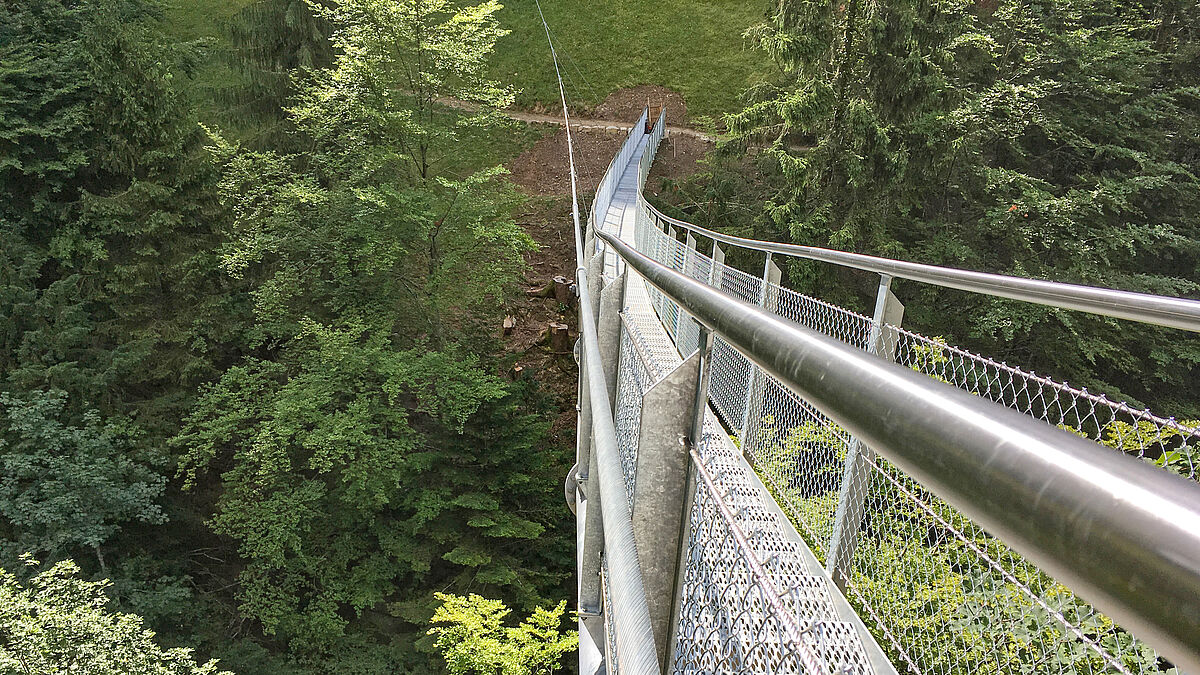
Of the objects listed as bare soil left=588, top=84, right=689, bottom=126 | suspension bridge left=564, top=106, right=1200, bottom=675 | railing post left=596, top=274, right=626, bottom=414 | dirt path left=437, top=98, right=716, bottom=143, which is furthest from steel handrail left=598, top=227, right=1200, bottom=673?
bare soil left=588, top=84, right=689, bottom=126

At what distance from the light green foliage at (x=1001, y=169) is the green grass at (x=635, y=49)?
1337cm

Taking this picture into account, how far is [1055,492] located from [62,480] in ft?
52.9

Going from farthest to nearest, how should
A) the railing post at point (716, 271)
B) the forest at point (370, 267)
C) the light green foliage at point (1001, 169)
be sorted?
the light green foliage at point (1001, 169)
the forest at point (370, 267)
the railing post at point (716, 271)

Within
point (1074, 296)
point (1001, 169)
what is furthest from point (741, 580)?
point (1001, 169)

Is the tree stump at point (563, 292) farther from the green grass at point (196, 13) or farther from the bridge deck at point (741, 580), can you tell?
the green grass at point (196, 13)

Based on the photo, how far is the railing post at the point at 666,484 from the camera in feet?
3.72

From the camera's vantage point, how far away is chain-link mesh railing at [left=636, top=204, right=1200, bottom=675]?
1.86m

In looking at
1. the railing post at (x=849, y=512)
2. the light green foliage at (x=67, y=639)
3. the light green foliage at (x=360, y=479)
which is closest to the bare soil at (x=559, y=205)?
the light green foliage at (x=360, y=479)

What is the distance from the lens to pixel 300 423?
11406mm

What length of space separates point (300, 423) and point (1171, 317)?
38.2ft

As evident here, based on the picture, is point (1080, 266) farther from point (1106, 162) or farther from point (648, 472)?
point (648, 472)

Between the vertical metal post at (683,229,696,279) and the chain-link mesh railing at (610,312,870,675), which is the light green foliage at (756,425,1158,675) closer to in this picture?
the chain-link mesh railing at (610,312,870,675)

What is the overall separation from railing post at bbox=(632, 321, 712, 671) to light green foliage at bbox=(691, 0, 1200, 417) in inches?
508

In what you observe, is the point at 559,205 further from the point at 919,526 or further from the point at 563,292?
the point at 919,526
